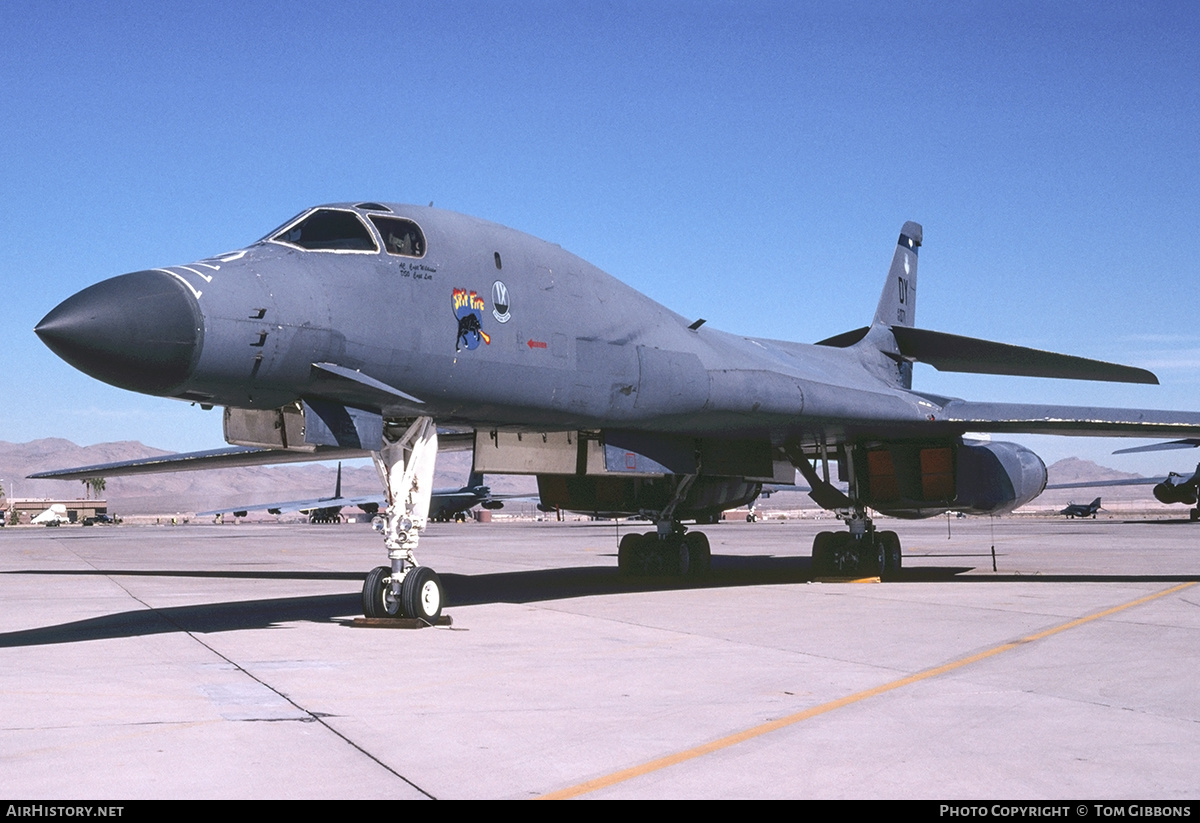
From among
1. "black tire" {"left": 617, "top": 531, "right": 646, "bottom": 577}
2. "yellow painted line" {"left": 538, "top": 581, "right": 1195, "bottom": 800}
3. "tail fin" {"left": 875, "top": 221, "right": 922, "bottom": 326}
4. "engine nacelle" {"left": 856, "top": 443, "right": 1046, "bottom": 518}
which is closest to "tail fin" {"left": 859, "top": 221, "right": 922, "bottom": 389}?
"tail fin" {"left": 875, "top": 221, "right": 922, "bottom": 326}

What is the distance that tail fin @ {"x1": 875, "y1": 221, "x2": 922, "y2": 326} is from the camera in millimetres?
21500

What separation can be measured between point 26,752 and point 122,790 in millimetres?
966

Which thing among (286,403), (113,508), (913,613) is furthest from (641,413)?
(113,508)

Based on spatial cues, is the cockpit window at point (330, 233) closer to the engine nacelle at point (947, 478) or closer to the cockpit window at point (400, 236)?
the cockpit window at point (400, 236)

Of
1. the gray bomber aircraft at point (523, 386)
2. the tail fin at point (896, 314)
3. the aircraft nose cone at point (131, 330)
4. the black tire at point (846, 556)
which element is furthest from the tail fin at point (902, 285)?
the aircraft nose cone at point (131, 330)

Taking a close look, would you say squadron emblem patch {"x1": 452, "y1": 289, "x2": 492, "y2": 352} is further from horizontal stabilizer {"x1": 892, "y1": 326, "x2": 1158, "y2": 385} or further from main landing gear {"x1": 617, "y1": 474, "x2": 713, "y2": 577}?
horizontal stabilizer {"x1": 892, "y1": 326, "x2": 1158, "y2": 385}

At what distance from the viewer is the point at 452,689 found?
22.1ft

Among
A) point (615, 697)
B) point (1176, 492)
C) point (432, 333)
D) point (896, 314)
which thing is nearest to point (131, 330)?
point (432, 333)

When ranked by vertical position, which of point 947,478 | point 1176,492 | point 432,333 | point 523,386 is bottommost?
point 1176,492

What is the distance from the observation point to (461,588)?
50.8ft

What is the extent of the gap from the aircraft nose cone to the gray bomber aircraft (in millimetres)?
15

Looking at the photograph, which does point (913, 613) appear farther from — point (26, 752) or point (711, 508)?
point (26, 752)

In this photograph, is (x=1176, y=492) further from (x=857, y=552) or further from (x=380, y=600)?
(x=380, y=600)

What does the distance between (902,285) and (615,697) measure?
679 inches
